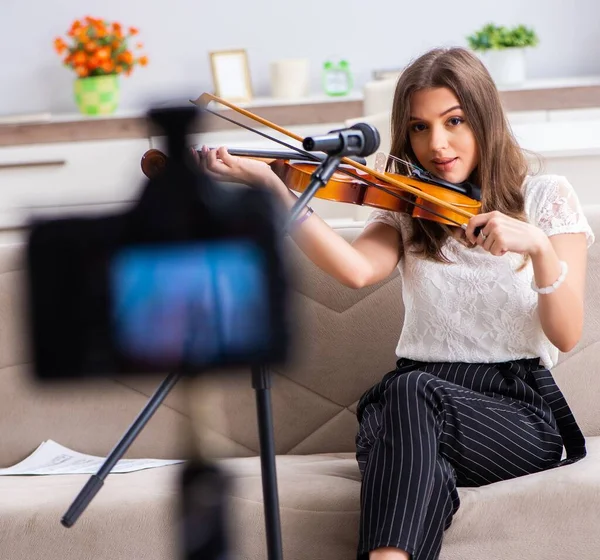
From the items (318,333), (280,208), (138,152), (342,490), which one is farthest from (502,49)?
(280,208)

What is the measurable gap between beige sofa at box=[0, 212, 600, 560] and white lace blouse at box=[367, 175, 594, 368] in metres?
0.16

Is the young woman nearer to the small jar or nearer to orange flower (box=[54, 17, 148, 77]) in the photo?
the small jar

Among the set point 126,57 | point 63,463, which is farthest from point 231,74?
point 63,463

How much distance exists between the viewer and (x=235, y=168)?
110 cm

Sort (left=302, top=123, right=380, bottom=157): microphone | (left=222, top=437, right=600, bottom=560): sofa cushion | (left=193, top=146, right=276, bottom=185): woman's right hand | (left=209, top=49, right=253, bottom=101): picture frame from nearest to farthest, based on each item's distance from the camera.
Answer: (left=302, top=123, right=380, bottom=157): microphone < (left=193, top=146, right=276, bottom=185): woman's right hand < (left=222, top=437, right=600, bottom=560): sofa cushion < (left=209, top=49, right=253, bottom=101): picture frame

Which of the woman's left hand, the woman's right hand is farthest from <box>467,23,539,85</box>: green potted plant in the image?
the woman's right hand

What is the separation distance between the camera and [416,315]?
1.46 metres

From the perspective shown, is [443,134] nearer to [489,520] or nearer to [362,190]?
[362,190]

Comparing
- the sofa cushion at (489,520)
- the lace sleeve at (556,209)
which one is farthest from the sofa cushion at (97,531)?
the lace sleeve at (556,209)

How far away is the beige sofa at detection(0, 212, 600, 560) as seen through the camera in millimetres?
1243

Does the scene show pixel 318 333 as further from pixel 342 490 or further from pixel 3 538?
pixel 3 538

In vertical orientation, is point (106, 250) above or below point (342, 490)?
above

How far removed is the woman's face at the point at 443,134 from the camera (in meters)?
1.43

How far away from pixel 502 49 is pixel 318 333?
2370 mm
